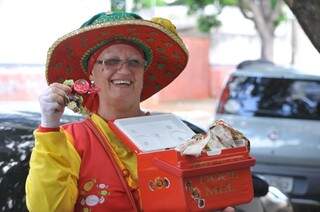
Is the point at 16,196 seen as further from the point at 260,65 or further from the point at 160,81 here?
the point at 260,65

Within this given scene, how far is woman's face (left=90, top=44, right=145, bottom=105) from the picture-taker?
2539mm

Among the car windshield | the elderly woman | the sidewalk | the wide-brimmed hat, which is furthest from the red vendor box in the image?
the sidewalk

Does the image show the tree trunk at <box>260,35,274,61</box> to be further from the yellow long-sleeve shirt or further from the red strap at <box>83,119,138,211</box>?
the yellow long-sleeve shirt

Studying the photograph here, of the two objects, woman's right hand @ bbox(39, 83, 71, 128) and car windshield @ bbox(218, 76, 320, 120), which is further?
car windshield @ bbox(218, 76, 320, 120)

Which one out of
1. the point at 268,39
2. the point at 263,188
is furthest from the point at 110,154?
the point at 268,39

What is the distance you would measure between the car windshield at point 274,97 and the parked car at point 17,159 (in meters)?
2.89

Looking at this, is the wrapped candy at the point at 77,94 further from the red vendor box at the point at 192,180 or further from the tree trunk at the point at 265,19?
the tree trunk at the point at 265,19

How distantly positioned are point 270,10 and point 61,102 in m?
18.2

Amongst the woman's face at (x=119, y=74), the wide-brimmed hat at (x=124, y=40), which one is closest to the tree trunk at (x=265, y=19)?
the wide-brimmed hat at (x=124, y=40)

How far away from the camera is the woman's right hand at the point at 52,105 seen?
7.23 feet

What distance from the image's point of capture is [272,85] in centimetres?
701

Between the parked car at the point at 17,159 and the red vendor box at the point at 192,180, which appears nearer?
the red vendor box at the point at 192,180

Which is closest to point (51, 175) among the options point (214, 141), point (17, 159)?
point (214, 141)

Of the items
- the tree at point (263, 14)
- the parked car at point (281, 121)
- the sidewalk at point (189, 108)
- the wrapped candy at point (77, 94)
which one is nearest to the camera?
the wrapped candy at point (77, 94)
